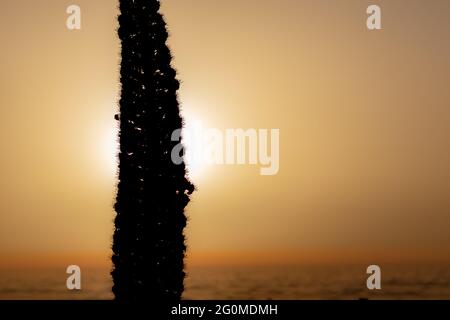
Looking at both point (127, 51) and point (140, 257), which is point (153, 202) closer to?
point (140, 257)

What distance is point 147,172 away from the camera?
29484mm

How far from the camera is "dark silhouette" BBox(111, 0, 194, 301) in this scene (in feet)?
94.7

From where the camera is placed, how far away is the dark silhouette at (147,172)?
28.9 metres

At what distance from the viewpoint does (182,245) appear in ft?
95.3

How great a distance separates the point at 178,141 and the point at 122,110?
2.28 meters

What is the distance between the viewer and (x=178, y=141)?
29656 millimetres
